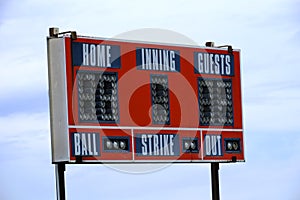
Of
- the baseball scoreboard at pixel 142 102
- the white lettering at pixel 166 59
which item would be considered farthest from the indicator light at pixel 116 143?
the white lettering at pixel 166 59

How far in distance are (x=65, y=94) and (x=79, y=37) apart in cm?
108

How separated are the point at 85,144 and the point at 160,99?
6.39 feet

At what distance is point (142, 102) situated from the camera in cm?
2356

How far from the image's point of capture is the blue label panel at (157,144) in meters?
23.4

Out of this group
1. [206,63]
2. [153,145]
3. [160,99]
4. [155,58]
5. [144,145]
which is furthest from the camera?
[206,63]

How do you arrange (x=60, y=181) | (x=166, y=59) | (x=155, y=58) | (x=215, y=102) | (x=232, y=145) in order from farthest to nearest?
1. (x=232, y=145)
2. (x=215, y=102)
3. (x=166, y=59)
4. (x=155, y=58)
5. (x=60, y=181)

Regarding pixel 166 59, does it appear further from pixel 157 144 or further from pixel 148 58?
pixel 157 144

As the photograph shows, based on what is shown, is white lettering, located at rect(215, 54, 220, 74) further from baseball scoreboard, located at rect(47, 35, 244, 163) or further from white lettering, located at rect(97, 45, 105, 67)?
white lettering, located at rect(97, 45, 105, 67)

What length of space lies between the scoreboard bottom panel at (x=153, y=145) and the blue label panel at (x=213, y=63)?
1.12 m

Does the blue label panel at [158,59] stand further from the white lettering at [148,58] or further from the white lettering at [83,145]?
the white lettering at [83,145]

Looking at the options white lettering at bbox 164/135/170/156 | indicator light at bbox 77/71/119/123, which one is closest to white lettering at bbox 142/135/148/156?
white lettering at bbox 164/135/170/156

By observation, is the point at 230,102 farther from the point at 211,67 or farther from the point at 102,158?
the point at 102,158

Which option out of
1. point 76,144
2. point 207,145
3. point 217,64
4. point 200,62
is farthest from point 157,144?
point 217,64

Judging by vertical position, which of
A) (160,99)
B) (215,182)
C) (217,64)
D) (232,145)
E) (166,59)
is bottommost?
(215,182)
